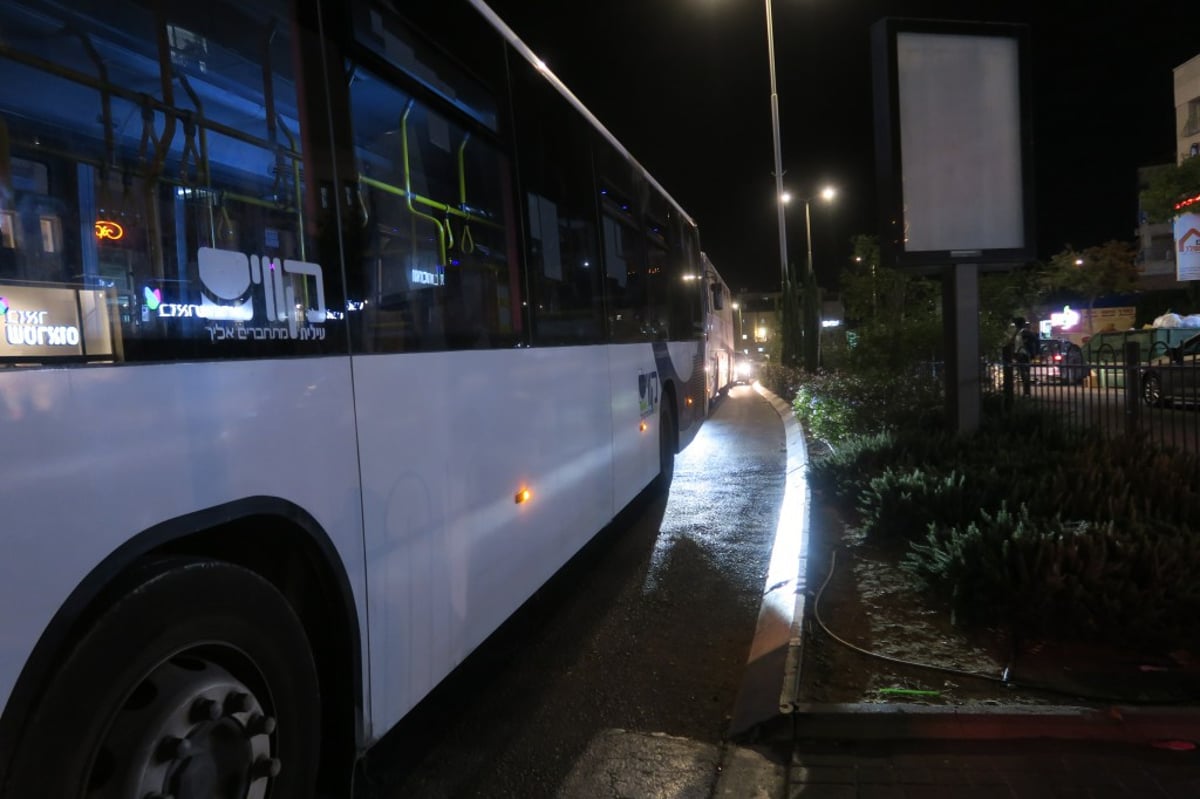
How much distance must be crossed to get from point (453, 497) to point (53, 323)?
1956 millimetres

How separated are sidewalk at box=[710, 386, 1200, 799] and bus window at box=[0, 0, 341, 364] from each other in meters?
2.48

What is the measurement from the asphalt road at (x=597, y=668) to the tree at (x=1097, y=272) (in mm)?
51556

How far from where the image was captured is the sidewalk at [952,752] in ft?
10.2

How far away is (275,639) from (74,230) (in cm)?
129

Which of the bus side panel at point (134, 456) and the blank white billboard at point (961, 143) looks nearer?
the bus side panel at point (134, 456)

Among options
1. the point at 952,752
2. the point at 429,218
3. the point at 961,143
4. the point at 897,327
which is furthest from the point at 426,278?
the point at 897,327

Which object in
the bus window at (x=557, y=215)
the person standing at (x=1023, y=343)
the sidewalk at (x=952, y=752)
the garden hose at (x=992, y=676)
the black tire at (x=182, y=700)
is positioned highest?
the bus window at (x=557, y=215)

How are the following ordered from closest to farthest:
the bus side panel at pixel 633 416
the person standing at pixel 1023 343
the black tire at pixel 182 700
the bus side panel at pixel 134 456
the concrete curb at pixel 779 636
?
1. the bus side panel at pixel 134 456
2. the black tire at pixel 182 700
3. the concrete curb at pixel 779 636
4. the bus side panel at pixel 633 416
5. the person standing at pixel 1023 343

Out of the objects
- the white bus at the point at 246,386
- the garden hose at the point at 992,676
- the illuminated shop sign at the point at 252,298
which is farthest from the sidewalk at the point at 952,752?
the illuminated shop sign at the point at 252,298

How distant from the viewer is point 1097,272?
50562 millimetres

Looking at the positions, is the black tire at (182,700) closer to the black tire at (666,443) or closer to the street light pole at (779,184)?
the black tire at (666,443)

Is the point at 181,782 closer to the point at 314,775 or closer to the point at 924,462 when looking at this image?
the point at 314,775

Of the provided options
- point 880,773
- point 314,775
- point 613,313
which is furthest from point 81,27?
point 613,313

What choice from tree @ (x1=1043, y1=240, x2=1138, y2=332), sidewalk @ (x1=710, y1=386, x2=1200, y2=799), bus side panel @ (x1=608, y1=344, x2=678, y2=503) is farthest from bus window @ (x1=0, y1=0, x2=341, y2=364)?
tree @ (x1=1043, y1=240, x2=1138, y2=332)
